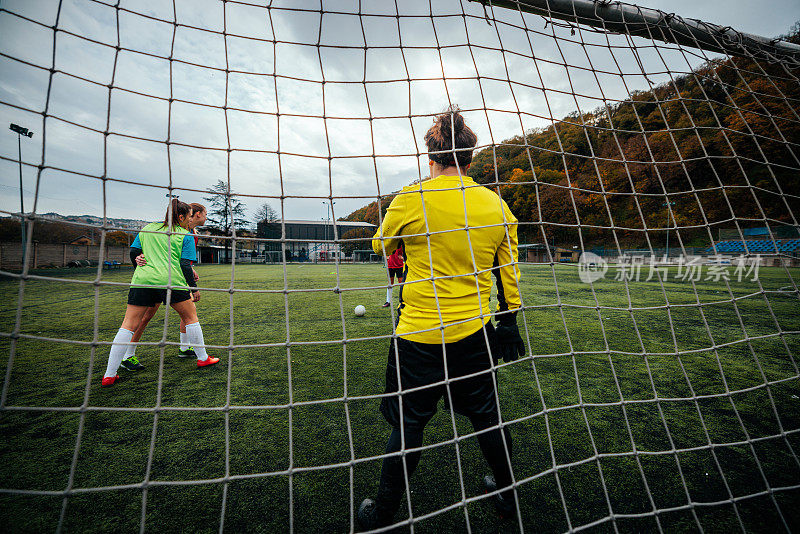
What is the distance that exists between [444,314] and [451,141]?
82cm

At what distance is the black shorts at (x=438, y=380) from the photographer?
1429 millimetres

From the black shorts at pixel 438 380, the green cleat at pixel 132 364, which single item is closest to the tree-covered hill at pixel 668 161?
the black shorts at pixel 438 380

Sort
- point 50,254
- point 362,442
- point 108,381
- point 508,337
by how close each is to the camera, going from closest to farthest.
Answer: point 508,337 → point 362,442 → point 108,381 → point 50,254

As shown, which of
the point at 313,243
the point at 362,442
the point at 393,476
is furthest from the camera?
the point at 362,442

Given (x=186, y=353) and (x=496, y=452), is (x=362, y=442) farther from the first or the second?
(x=186, y=353)

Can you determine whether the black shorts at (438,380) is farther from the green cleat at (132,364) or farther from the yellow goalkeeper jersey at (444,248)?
the green cleat at (132,364)

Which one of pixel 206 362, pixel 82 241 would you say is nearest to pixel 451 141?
pixel 206 362

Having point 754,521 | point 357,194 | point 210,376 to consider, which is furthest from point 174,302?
point 754,521

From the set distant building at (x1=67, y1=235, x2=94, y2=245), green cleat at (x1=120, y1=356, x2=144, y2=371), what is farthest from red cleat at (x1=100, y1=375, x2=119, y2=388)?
distant building at (x1=67, y1=235, x2=94, y2=245)

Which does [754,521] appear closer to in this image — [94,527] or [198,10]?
[94,527]

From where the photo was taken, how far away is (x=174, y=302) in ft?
10.3

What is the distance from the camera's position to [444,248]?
1483mm

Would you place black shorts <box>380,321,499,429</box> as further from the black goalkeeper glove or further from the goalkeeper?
the black goalkeeper glove

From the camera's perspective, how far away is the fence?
18131 mm
